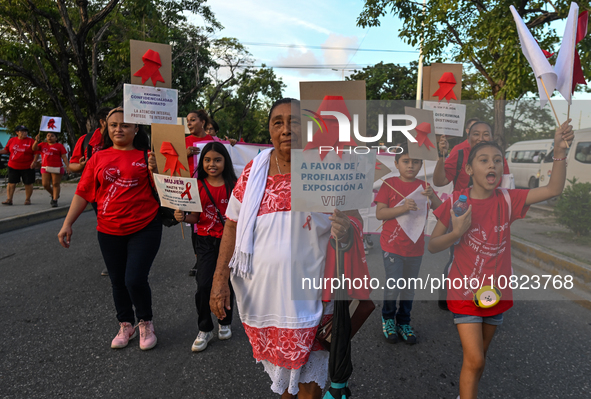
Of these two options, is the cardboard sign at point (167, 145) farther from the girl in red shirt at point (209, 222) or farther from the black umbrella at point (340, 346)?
the black umbrella at point (340, 346)

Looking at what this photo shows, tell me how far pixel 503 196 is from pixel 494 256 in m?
0.36

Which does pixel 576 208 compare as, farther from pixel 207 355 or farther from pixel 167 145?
pixel 167 145

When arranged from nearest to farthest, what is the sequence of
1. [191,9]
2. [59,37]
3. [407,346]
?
[407,346] < [59,37] < [191,9]

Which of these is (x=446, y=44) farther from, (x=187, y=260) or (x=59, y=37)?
(x=59, y=37)

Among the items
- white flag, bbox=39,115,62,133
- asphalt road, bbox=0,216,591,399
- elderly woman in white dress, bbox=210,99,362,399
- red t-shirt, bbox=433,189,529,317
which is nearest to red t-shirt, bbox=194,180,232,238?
asphalt road, bbox=0,216,591,399

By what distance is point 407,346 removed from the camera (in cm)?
335

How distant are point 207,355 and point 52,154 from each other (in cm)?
803

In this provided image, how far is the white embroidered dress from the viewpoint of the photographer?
1.96m

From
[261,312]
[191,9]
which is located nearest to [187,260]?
[261,312]

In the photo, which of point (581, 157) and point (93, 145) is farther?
point (581, 157)

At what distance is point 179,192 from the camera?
314 cm

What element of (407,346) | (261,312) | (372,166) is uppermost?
(372,166)

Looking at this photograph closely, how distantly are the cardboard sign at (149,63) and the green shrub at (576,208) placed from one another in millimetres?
6913

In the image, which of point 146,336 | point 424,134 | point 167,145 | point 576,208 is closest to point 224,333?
point 146,336
